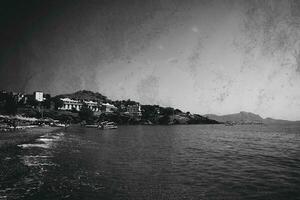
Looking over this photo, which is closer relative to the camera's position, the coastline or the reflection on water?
the reflection on water

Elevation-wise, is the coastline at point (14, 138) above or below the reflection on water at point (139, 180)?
above

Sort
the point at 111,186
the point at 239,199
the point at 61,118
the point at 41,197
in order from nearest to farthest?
the point at 41,197, the point at 239,199, the point at 111,186, the point at 61,118

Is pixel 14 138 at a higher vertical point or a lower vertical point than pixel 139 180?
higher

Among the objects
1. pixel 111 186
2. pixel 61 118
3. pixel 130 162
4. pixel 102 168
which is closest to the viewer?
pixel 111 186

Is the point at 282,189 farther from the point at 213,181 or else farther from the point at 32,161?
the point at 32,161

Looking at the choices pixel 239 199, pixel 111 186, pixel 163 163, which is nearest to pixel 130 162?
pixel 163 163

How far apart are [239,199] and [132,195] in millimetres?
7978

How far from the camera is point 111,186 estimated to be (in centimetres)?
1989

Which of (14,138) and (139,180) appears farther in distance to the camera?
(14,138)

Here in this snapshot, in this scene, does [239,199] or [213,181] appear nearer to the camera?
[239,199]

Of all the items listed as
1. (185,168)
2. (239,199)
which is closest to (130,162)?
(185,168)

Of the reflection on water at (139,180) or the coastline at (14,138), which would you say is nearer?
the reflection on water at (139,180)

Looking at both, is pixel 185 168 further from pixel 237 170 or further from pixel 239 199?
pixel 239 199

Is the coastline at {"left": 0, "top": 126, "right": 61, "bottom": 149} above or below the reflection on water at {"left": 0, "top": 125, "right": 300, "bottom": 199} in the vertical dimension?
above
